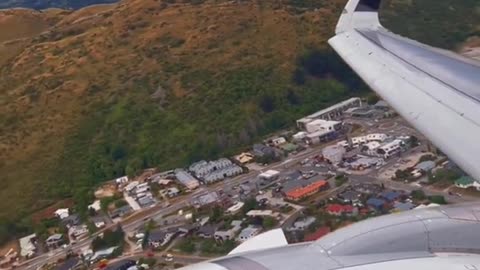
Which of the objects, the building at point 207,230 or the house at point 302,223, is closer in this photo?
the house at point 302,223

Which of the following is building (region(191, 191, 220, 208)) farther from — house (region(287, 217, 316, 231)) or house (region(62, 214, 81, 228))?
house (region(287, 217, 316, 231))

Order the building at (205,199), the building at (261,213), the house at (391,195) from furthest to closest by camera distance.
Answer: the building at (205,199)
the building at (261,213)
the house at (391,195)

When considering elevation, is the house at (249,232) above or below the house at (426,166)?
below

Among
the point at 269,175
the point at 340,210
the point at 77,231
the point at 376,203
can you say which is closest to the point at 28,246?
the point at 77,231

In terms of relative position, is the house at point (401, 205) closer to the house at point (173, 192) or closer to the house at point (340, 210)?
the house at point (340, 210)

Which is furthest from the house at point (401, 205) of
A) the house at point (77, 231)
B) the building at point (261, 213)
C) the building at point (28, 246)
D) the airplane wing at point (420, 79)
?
the building at point (28, 246)

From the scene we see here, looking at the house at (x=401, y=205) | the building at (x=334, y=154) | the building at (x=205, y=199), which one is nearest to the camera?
the house at (x=401, y=205)

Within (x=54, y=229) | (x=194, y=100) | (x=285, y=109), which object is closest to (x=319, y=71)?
(x=285, y=109)

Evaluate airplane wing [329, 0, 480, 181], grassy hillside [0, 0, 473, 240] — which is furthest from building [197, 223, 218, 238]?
airplane wing [329, 0, 480, 181]
